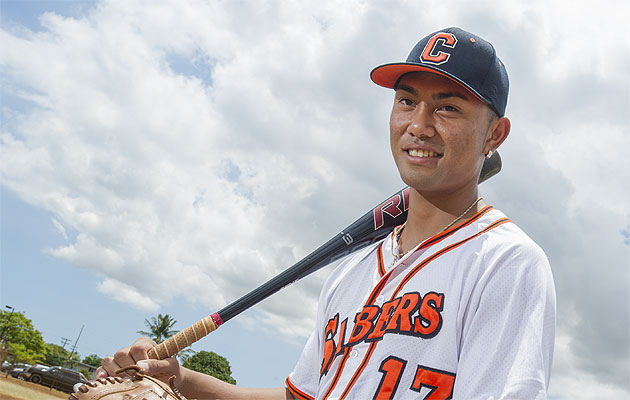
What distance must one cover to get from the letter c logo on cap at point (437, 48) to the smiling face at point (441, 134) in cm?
6

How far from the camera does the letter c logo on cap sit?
216cm

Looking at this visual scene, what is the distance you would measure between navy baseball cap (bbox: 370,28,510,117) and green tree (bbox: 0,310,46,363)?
59060 mm

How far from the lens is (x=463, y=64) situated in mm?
2127

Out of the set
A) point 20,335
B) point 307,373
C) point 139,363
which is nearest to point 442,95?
point 307,373

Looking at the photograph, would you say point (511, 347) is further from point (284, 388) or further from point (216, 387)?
point (216, 387)

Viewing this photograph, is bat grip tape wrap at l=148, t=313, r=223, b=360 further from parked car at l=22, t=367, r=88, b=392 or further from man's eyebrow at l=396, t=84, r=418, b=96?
parked car at l=22, t=367, r=88, b=392

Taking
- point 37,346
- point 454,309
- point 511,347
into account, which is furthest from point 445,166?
point 37,346

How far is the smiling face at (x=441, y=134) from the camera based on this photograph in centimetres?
214

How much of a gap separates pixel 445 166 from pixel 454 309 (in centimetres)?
56

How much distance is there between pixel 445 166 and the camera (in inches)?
85.0

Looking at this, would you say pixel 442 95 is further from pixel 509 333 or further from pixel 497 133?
pixel 509 333

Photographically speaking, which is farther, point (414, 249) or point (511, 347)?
point (414, 249)

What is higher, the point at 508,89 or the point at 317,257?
the point at 508,89

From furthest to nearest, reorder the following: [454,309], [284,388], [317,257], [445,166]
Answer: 1. [317,257]
2. [284,388]
3. [445,166]
4. [454,309]
